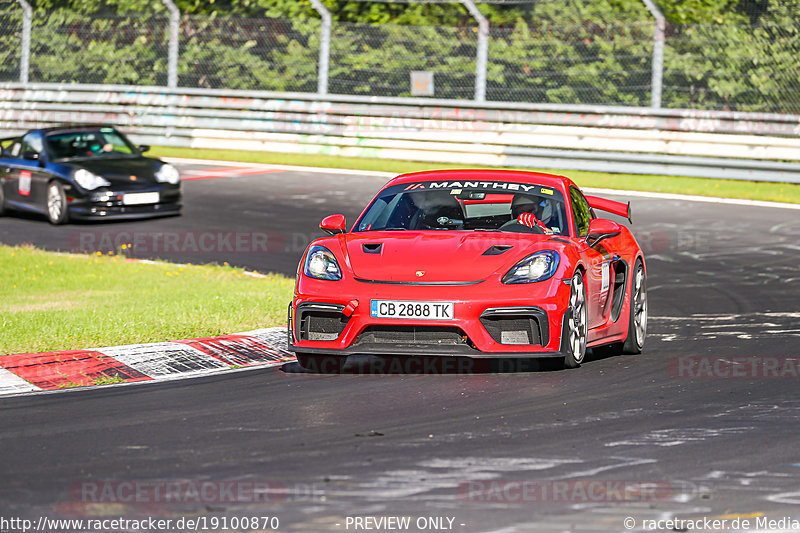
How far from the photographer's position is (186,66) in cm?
2512

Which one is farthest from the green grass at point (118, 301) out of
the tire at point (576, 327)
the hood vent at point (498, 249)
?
the tire at point (576, 327)

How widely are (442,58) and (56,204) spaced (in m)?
7.66

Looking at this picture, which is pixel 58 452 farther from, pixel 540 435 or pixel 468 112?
pixel 468 112

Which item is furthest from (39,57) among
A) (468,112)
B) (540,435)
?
(540,435)

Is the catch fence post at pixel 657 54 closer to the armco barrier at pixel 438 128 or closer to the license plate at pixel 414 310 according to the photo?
the armco barrier at pixel 438 128

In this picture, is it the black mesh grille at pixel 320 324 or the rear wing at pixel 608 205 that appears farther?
the rear wing at pixel 608 205

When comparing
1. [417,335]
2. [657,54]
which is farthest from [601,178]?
[417,335]

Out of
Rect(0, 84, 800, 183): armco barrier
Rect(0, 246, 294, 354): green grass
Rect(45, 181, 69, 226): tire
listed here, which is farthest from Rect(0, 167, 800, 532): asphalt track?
Rect(0, 84, 800, 183): armco barrier

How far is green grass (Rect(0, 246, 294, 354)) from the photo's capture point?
31.3 ft

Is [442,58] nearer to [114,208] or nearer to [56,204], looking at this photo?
[114,208]

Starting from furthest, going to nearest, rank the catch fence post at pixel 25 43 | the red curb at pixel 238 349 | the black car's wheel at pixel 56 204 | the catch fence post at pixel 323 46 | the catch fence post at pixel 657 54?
the catch fence post at pixel 25 43 < the catch fence post at pixel 323 46 < the catch fence post at pixel 657 54 < the black car's wheel at pixel 56 204 < the red curb at pixel 238 349

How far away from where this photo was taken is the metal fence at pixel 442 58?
803 inches

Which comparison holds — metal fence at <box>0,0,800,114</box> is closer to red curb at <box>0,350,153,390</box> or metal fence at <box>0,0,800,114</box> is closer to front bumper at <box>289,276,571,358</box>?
front bumper at <box>289,276,571,358</box>

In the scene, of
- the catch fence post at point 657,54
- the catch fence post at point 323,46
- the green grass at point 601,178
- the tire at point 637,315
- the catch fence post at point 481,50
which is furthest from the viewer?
the catch fence post at point 323,46
